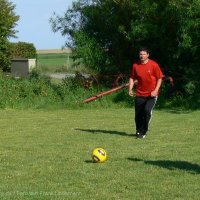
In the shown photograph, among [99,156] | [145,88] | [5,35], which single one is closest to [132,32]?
[145,88]

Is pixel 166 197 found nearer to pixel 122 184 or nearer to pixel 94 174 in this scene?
pixel 122 184

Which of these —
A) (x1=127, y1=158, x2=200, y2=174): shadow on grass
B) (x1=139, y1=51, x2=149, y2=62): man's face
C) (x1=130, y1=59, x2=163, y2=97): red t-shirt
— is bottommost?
(x1=127, y1=158, x2=200, y2=174): shadow on grass

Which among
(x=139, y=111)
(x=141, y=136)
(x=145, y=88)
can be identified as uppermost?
(x=145, y=88)

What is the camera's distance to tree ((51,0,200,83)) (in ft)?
63.7

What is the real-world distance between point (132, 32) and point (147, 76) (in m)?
8.92

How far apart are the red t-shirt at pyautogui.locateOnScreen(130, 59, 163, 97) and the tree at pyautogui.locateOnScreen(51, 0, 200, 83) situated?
21.9 ft

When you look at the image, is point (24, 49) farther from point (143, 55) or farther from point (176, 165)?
point (176, 165)

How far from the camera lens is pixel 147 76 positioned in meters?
12.5

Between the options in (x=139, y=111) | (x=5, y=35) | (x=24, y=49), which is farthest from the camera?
(x=24, y=49)

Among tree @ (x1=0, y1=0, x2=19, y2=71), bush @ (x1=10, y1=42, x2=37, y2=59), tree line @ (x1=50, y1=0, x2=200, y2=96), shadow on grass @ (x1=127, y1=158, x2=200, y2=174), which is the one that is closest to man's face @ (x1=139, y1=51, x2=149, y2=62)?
shadow on grass @ (x1=127, y1=158, x2=200, y2=174)

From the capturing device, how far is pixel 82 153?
34.2 ft

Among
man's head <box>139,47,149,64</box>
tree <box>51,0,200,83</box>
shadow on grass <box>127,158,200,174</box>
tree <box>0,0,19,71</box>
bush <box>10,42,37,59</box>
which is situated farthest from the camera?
bush <box>10,42,37,59</box>

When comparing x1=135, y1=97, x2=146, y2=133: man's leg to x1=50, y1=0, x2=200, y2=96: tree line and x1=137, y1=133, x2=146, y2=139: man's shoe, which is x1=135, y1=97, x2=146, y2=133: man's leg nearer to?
x1=137, y1=133, x2=146, y2=139: man's shoe

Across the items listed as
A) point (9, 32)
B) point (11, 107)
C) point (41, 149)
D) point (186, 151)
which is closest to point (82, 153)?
point (41, 149)
